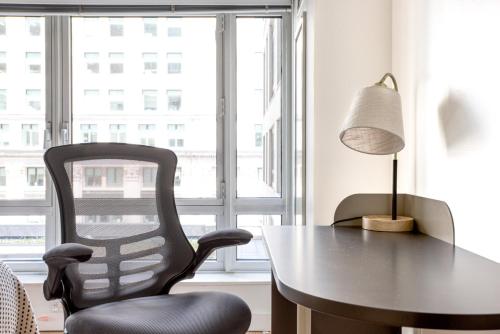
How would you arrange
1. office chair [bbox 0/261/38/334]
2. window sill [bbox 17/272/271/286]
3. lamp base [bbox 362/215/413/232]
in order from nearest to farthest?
1. office chair [bbox 0/261/38/334]
2. lamp base [bbox 362/215/413/232]
3. window sill [bbox 17/272/271/286]

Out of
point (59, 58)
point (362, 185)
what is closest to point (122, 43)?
point (59, 58)

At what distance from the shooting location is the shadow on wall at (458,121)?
1156 mm

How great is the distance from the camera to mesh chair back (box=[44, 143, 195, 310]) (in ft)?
5.12

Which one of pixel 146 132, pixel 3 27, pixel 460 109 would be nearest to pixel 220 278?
pixel 146 132

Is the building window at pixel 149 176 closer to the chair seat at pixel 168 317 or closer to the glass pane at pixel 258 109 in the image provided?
the chair seat at pixel 168 317

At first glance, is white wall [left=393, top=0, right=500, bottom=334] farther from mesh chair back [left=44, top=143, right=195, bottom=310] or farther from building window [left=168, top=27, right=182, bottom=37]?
building window [left=168, top=27, right=182, bottom=37]

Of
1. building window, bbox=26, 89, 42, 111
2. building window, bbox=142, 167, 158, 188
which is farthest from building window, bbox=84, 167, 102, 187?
building window, bbox=26, 89, 42, 111

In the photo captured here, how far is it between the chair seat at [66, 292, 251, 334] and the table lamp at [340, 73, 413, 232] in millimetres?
583

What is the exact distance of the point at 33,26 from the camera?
9.04ft

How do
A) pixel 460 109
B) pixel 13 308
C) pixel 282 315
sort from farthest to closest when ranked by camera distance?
pixel 282 315, pixel 460 109, pixel 13 308

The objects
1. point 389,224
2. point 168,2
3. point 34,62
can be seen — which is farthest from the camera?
point 34,62

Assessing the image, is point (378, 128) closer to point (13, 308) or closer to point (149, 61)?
point (13, 308)

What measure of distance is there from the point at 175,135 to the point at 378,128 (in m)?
1.78

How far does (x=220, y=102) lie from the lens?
2779 mm
